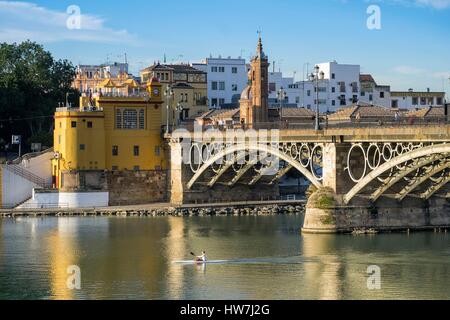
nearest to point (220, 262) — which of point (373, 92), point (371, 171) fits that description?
point (371, 171)

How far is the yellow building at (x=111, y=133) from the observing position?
308ft

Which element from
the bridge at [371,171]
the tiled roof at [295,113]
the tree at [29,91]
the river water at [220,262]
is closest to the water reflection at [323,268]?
the river water at [220,262]

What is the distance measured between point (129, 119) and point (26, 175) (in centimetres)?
951

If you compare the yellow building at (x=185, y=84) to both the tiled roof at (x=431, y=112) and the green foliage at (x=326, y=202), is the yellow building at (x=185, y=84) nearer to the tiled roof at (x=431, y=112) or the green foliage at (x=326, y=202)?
the tiled roof at (x=431, y=112)

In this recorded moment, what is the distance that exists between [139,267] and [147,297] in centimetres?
931

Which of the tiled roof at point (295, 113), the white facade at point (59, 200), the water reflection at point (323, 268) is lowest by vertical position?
the water reflection at point (323, 268)

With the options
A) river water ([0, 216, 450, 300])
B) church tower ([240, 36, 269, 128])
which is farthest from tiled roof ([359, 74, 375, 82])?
river water ([0, 216, 450, 300])

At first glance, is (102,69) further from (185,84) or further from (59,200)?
(59,200)

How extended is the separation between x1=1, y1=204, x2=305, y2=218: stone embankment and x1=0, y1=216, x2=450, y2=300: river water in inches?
321

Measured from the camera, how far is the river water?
5053cm

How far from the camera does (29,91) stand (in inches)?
4311

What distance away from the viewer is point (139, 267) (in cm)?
5853

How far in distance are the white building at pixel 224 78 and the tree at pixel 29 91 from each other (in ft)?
83.5
